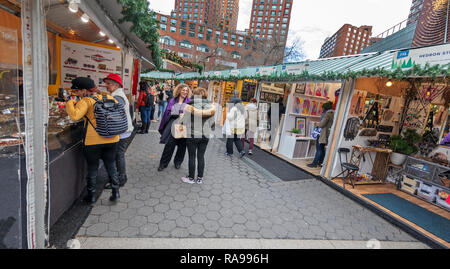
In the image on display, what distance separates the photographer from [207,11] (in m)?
113

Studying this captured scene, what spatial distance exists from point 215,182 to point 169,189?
985mm

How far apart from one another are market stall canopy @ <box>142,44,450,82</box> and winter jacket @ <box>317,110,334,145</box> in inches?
46.6

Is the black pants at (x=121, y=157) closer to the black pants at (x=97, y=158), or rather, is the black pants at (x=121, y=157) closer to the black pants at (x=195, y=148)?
the black pants at (x=97, y=158)

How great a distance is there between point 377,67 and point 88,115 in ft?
15.6

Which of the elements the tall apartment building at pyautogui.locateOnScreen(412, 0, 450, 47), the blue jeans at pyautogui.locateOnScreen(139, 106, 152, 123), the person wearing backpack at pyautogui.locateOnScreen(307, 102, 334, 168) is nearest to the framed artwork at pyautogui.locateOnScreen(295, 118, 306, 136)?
the person wearing backpack at pyautogui.locateOnScreen(307, 102, 334, 168)

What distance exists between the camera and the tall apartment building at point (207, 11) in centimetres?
11019

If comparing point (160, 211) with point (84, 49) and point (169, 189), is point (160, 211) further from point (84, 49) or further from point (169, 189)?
point (84, 49)

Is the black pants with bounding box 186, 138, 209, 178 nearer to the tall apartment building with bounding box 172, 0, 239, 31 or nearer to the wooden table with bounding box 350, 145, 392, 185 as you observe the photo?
the wooden table with bounding box 350, 145, 392, 185

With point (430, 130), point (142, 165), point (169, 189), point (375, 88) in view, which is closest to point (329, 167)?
point (375, 88)

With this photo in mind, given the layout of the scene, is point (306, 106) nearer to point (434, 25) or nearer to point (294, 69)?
point (294, 69)

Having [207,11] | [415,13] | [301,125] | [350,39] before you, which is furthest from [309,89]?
[350,39]

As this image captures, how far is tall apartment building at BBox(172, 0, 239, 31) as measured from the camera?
110 meters
